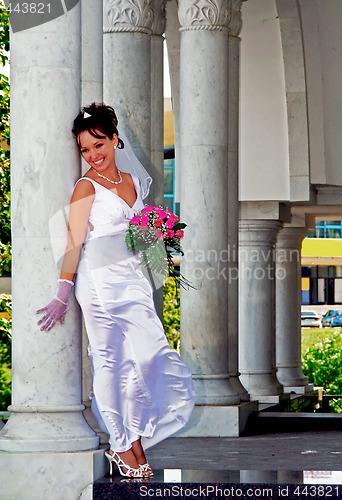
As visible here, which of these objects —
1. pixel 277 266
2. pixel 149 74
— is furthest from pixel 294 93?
pixel 149 74

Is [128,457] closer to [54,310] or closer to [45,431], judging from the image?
[45,431]

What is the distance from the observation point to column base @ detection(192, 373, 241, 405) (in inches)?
595

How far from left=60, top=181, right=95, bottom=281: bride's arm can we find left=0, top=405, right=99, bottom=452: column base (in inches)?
46.6

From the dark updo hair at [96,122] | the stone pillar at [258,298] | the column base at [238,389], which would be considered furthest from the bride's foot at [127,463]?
the stone pillar at [258,298]

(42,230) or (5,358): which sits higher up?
(42,230)

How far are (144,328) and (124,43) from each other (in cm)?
572

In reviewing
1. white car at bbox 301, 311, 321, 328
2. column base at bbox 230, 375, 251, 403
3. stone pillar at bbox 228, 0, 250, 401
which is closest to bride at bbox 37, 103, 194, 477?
column base at bbox 230, 375, 251, 403

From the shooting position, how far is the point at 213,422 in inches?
591

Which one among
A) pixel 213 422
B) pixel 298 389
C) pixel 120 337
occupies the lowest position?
pixel 298 389

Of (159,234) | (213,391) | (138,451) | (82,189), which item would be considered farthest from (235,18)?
(138,451)

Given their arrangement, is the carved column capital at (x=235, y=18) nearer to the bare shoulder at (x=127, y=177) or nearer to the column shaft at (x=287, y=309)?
the bare shoulder at (x=127, y=177)

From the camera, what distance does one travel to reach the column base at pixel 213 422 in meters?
15.0

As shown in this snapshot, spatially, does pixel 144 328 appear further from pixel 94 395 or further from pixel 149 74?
pixel 149 74

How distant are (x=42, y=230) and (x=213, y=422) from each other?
6.67 meters
